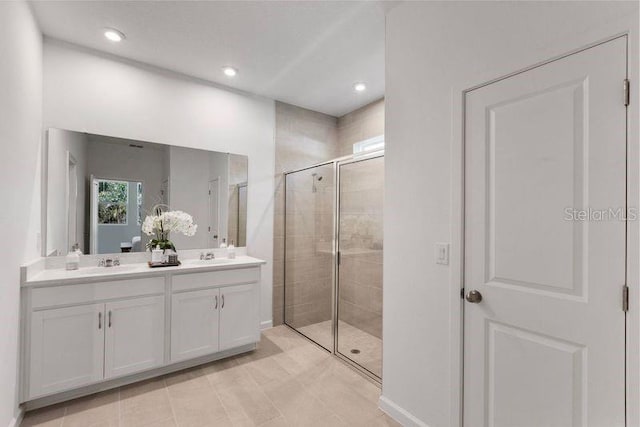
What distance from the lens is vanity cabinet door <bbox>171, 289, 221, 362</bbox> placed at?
2.46 m

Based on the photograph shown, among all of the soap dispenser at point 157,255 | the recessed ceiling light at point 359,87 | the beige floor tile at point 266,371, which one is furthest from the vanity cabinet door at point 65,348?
the recessed ceiling light at point 359,87

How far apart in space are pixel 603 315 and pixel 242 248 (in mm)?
2909

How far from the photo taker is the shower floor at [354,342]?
2559 mm

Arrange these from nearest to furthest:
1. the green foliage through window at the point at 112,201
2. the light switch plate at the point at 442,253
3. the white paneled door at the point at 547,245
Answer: the white paneled door at the point at 547,245 < the light switch plate at the point at 442,253 < the green foliage through window at the point at 112,201

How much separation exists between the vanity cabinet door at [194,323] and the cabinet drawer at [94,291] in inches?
8.5

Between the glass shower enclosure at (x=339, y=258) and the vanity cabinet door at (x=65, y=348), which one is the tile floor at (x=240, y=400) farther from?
the glass shower enclosure at (x=339, y=258)

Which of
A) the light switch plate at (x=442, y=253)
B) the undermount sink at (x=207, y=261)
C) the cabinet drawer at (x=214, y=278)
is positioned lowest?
the cabinet drawer at (x=214, y=278)

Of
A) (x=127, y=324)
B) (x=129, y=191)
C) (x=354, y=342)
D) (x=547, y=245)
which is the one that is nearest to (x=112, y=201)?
(x=129, y=191)

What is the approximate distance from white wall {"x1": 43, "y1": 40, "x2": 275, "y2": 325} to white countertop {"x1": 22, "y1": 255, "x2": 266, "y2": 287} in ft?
2.21

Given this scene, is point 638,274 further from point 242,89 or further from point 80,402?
point 242,89

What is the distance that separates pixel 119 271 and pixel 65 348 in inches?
22.6

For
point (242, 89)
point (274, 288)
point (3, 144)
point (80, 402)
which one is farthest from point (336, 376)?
point (242, 89)

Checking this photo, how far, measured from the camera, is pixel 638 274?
41.9 inches

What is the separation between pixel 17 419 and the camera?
1846 mm
